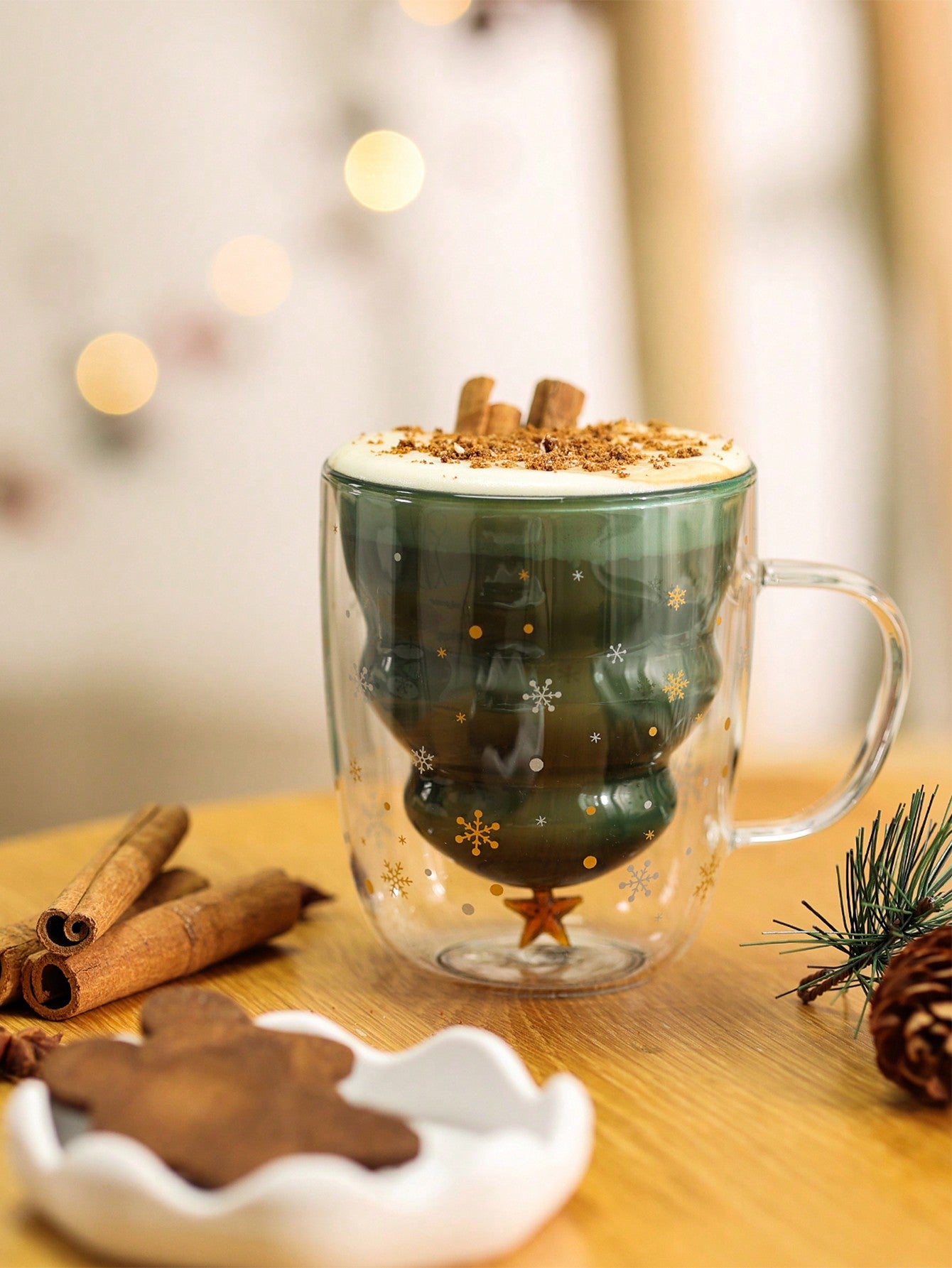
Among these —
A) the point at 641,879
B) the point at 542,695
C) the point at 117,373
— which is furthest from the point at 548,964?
the point at 117,373

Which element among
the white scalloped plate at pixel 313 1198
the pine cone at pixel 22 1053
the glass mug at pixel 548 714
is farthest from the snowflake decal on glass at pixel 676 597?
the pine cone at pixel 22 1053

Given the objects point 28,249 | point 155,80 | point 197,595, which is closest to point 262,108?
point 155,80

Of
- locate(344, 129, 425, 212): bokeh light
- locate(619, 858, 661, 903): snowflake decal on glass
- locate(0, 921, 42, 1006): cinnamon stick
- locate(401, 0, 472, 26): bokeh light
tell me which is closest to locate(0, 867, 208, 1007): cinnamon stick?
locate(0, 921, 42, 1006): cinnamon stick

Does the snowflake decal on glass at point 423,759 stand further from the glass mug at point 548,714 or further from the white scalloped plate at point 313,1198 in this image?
the white scalloped plate at point 313,1198

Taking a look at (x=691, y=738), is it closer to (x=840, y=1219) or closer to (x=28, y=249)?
(x=840, y=1219)

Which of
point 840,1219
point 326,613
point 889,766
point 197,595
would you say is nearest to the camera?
point 840,1219

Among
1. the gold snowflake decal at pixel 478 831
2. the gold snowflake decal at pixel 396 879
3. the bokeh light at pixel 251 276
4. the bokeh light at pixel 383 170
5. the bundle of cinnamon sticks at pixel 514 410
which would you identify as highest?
the bokeh light at pixel 383 170

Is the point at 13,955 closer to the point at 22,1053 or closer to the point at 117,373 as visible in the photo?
the point at 22,1053
